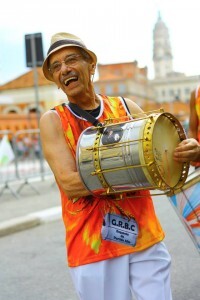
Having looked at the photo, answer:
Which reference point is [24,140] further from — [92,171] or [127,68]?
[127,68]

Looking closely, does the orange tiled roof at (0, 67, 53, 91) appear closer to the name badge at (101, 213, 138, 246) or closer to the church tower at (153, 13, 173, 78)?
the name badge at (101, 213, 138, 246)

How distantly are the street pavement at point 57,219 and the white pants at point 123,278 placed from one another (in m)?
1.78

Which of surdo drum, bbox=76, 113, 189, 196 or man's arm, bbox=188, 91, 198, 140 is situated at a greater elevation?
surdo drum, bbox=76, 113, 189, 196

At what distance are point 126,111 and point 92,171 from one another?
496 mm

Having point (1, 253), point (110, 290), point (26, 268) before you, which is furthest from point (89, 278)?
point (1, 253)

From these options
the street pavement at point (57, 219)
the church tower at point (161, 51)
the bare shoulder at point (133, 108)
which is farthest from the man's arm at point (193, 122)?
the church tower at point (161, 51)

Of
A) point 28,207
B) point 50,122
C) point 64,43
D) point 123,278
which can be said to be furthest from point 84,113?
point 28,207

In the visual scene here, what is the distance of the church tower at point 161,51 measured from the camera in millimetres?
128375

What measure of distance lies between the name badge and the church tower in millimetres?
123342

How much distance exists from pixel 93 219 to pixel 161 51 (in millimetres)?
132125

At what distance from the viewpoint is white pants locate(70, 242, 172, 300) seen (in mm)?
2184

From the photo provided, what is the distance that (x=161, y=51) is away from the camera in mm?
131375

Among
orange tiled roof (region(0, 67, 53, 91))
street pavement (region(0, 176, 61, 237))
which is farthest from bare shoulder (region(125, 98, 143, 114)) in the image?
orange tiled roof (region(0, 67, 53, 91))

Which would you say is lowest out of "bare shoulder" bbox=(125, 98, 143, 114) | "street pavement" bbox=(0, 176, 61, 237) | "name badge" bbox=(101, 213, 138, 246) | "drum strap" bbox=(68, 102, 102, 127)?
"street pavement" bbox=(0, 176, 61, 237)
